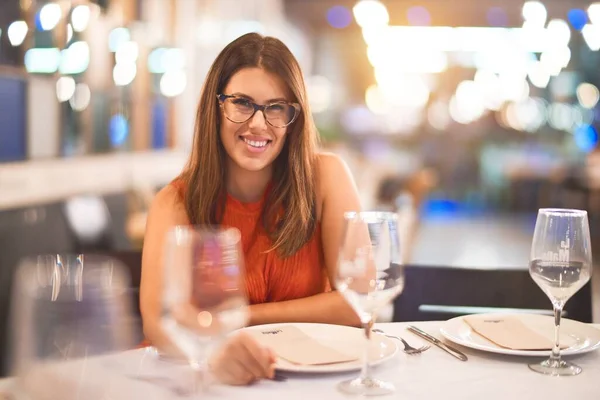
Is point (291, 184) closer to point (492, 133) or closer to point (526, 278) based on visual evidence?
point (526, 278)

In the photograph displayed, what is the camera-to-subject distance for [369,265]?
1.05 m

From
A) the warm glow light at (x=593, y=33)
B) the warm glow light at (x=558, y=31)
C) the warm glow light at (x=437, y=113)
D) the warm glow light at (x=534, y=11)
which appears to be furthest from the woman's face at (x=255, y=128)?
the warm glow light at (x=437, y=113)

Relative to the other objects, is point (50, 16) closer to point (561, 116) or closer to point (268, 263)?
point (268, 263)

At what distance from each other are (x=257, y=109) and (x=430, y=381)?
37.3 inches

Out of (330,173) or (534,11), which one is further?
(534,11)

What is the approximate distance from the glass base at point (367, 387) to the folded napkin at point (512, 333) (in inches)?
11.7

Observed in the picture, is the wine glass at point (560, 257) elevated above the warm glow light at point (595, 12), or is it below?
below

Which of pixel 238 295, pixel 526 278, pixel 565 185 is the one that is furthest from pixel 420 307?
pixel 565 185

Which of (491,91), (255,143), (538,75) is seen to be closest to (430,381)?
(255,143)

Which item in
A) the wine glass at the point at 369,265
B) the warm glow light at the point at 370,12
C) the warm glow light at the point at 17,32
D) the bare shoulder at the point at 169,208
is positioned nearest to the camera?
the wine glass at the point at 369,265

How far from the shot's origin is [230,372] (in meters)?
1.10

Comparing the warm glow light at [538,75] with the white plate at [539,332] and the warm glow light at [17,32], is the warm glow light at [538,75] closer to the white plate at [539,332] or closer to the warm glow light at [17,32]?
the warm glow light at [17,32]

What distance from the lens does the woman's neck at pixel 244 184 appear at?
2.04 meters

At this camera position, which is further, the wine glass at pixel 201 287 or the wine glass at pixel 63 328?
the wine glass at pixel 201 287
